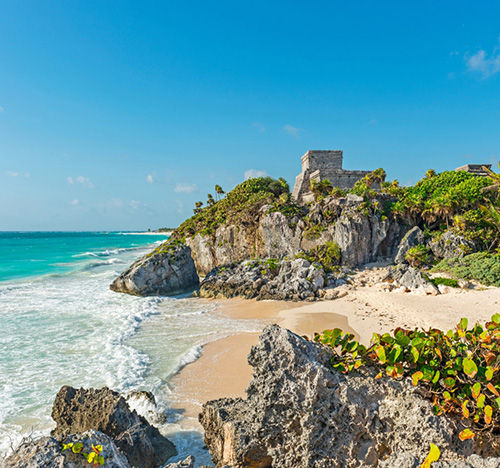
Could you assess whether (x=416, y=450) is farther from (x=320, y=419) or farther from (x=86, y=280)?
(x=86, y=280)

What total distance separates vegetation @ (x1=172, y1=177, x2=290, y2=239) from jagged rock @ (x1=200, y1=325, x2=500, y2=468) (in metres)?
23.2

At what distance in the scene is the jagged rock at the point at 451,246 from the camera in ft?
64.0

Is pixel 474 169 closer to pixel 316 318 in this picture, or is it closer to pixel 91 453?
pixel 316 318

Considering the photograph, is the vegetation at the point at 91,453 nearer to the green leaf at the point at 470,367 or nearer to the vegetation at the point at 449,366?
the vegetation at the point at 449,366

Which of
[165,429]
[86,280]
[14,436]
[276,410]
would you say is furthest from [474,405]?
[86,280]

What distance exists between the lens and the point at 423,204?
23875 mm

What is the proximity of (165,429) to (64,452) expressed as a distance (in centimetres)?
340

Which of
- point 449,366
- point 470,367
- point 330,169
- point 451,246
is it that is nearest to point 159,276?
point 449,366

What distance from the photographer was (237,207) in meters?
30.6

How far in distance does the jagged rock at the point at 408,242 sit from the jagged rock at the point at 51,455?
72.2 feet

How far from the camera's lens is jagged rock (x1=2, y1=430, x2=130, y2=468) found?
2850 mm

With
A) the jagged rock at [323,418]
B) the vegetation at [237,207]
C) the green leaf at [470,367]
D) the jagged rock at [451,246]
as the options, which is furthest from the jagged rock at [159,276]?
the green leaf at [470,367]

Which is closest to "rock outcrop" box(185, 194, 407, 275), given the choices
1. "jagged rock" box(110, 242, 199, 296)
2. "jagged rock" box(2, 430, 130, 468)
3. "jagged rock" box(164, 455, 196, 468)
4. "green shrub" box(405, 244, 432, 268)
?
"green shrub" box(405, 244, 432, 268)

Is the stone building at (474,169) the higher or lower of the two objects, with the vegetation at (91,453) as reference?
higher
